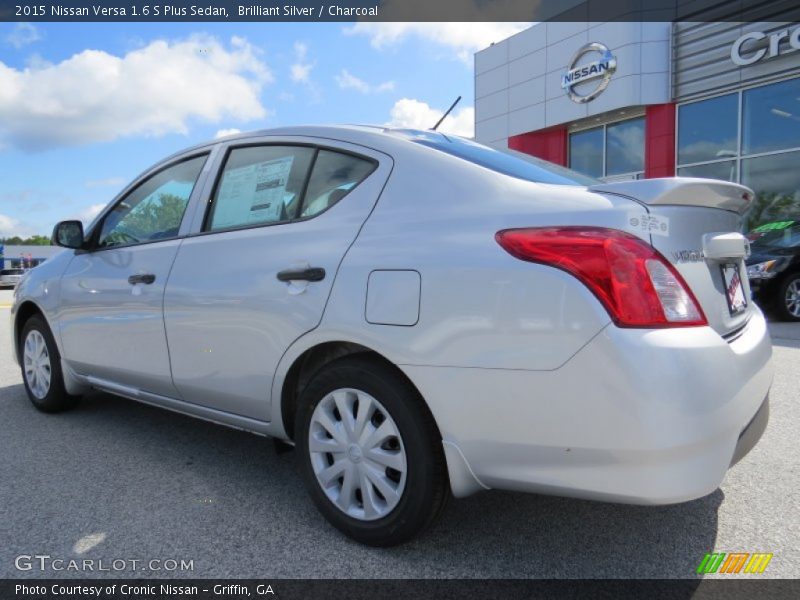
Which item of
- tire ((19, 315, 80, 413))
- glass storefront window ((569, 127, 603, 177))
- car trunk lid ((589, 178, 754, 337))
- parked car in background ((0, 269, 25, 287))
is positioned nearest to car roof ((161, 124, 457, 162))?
car trunk lid ((589, 178, 754, 337))

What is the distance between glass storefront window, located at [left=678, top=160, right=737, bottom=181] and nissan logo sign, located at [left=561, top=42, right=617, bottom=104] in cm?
315

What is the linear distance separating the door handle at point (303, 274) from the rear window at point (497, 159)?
63 cm

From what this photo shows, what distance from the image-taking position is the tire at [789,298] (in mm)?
9047

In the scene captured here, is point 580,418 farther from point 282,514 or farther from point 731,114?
point 731,114

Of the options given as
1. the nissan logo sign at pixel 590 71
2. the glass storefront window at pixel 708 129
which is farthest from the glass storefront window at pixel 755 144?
the nissan logo sign at pixel 590 71

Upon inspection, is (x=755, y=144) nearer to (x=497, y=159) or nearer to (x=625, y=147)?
(x=625, y=147)

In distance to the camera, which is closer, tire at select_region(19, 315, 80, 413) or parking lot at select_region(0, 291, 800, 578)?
parking lot at select_region(0, 291, 800, 578)

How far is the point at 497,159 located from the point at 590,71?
610 inches

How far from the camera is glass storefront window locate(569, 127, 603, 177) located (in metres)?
17.0

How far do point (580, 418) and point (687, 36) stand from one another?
1586cm

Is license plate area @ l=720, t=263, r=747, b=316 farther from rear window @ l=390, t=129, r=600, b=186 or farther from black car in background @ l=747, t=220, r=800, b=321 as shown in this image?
black car in background @ l=747, t=220, r=800, b=321

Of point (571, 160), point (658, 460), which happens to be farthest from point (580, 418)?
point (571, 160)

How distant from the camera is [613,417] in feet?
5.59

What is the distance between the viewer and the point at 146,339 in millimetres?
3123
